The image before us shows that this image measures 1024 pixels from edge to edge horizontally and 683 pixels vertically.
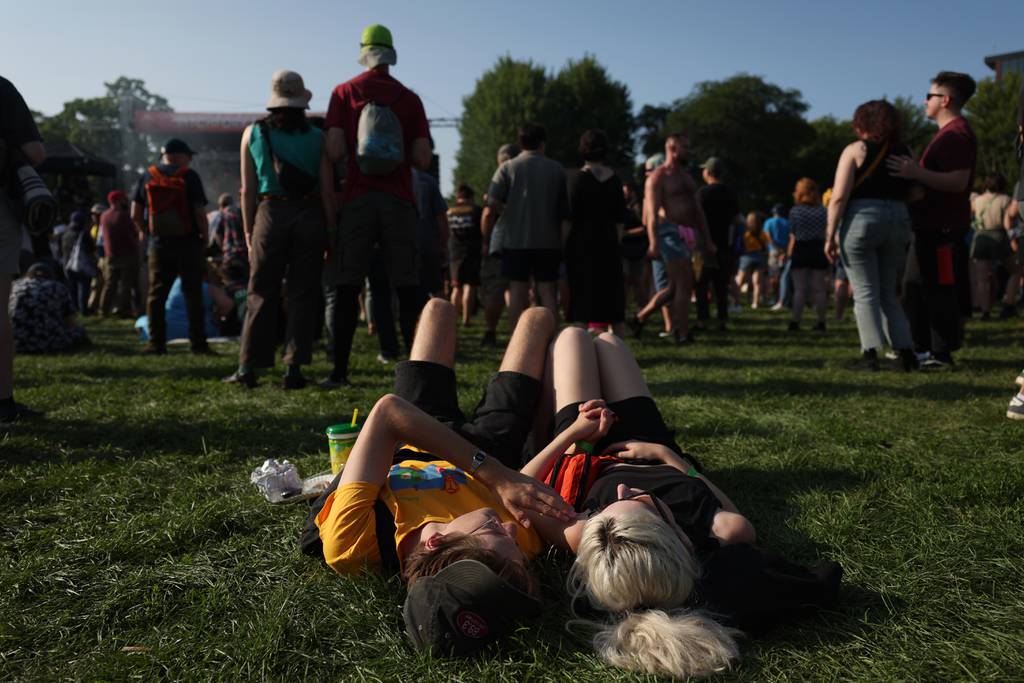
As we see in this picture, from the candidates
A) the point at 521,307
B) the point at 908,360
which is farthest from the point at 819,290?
the point at 521,307

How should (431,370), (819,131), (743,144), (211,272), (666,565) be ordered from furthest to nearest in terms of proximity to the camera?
(819,131)
(743,144)
(211,272)
(431,370)
(666,565)

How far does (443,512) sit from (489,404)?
978 millimetres

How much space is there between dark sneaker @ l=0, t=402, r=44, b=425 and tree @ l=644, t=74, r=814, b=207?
61639 mm

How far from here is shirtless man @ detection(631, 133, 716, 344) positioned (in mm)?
8367

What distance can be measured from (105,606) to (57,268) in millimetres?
9293

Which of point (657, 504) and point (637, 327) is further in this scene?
point (637, 327)

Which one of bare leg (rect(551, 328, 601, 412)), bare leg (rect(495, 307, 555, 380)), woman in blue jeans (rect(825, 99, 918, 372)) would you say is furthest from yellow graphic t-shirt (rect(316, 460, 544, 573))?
woman in blue jeans (rect(825, 99, 918, 372))

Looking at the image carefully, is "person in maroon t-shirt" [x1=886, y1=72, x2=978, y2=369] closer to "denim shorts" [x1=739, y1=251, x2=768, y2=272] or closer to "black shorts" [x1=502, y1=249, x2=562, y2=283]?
"black shorts" [x1=502, y1=249, x2=562, y2=283]

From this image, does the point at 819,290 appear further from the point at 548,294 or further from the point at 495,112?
the point at 495,112

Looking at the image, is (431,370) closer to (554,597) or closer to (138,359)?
(554,597)

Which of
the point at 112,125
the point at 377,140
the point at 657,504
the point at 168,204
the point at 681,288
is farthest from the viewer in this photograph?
the point at 112,125

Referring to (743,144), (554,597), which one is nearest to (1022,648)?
(554,597)

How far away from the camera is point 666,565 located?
2.17 meters

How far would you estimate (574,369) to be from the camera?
3.47m
